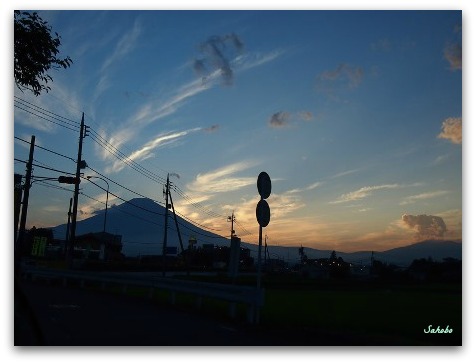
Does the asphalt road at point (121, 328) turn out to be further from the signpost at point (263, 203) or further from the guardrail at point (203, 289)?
the signpost at point (263, 203)

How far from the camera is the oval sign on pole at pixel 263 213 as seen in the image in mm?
10531

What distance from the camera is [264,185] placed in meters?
10.9

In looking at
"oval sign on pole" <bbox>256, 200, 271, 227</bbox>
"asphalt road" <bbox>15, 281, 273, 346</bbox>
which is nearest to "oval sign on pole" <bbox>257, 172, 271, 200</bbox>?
"oval sign on pole" <bbox>256, 200, 271, 227</bbox>

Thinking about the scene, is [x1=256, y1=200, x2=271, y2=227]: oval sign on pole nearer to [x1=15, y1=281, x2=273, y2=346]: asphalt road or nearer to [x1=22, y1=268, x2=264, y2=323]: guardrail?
[x1=22, y1=268, x2=264, y2=323]: guardrail

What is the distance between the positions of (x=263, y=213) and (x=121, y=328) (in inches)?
160

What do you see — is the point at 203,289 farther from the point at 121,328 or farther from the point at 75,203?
the point at 75,203

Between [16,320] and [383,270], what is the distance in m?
56.1

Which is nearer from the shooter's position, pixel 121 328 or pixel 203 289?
pixel 121 328

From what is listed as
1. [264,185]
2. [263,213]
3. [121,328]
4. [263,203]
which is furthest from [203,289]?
[121,328]

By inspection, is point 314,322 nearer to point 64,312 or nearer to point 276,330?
point 276,330

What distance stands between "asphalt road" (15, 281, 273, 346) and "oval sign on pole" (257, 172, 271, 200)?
3.07 meters

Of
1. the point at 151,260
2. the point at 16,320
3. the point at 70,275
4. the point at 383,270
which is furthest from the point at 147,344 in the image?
the point at 151,260

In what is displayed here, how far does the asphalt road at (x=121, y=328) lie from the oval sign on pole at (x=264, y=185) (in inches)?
121

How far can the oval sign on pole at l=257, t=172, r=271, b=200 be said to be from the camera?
1076cm
